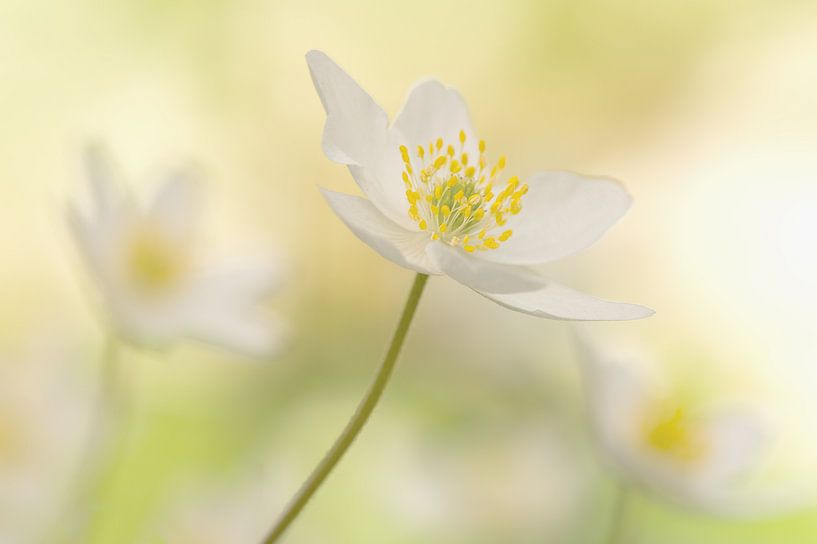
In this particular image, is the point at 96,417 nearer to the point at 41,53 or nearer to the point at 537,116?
the point at 41,53

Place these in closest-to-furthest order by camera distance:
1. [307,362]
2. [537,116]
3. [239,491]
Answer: [239,491] → [307,362] → [537,116]

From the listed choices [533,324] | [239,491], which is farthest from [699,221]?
[239,491]

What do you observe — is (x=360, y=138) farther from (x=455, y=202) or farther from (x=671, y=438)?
(x=671, y=438)

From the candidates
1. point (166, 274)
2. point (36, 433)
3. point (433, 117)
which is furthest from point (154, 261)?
point (433, 117)

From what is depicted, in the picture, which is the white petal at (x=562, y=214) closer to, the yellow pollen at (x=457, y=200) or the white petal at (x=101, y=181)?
the yellow pollen at (x=457, y=200)

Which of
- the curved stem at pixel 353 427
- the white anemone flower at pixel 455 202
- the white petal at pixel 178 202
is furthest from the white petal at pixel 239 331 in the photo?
the curved stem at pixel 353 427

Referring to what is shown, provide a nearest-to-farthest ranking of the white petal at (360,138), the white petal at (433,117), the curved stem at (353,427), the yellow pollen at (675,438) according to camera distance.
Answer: the curved stem at (353,427) → the white petal at (360,138) → the white petal at (433,117) → the yellow pollen at (675,438)
